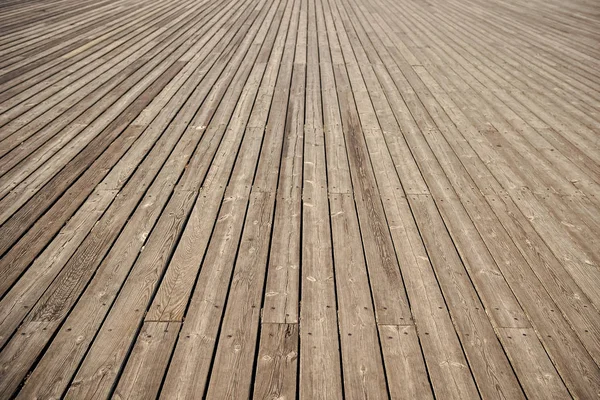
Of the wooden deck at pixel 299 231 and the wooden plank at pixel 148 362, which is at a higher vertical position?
the wooden plank at pixel 148 362

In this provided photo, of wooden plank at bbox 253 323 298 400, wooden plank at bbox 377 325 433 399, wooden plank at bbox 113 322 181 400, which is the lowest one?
wooden plank at bbox 377 325 433 399

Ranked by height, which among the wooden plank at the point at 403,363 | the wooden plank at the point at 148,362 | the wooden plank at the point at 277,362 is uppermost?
the wooden plank at the point at 148,362

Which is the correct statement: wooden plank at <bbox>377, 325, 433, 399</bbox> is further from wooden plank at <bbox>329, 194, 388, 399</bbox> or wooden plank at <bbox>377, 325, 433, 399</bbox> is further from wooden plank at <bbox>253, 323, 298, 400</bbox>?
wooden plank at <bbox>253, 323, 298, 400</bbox>

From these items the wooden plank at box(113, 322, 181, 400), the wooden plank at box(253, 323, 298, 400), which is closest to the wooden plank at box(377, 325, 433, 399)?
the wooden plank at box(253, 323, 298, 400)

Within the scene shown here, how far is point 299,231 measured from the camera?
7.01 ft

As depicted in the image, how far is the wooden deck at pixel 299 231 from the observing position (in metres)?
1.50

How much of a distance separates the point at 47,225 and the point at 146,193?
20.9 inches

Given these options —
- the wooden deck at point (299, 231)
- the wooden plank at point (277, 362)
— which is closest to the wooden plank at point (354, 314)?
the wooden deck at point (299, 231)

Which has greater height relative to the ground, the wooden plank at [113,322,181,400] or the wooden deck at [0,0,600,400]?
the wooden plank at [113,322,181,400]

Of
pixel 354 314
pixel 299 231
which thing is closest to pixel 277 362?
pixel 354 314

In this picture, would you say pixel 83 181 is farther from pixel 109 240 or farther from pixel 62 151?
pixel 109 240

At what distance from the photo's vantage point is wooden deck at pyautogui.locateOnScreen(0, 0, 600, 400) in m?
1.50

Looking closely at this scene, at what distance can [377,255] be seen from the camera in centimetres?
198

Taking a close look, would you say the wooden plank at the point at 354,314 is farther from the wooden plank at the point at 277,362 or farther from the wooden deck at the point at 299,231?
the wooden plank at the point at 277,362
